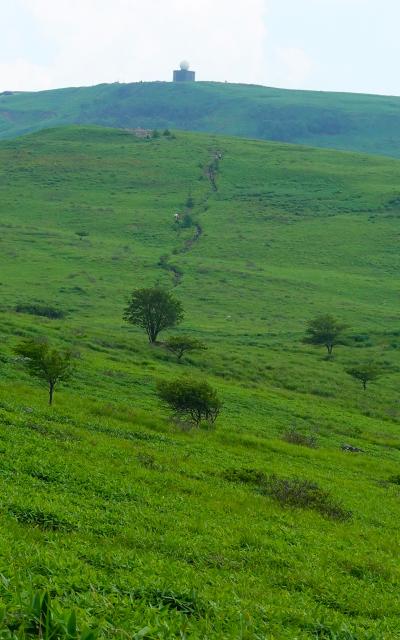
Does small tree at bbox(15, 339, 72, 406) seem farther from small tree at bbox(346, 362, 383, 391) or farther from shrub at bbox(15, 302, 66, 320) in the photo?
shrub at bbox(15, 302, 66, 320)

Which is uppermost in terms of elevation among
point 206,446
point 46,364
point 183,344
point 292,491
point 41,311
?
point 46,364

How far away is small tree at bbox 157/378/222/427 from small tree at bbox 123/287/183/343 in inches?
1114

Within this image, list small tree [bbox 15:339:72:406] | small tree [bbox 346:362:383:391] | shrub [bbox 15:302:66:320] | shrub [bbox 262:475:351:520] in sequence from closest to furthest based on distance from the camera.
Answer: shrub [bbox 262:475:351:520], small tree [bbox 15:339:72:406], small tree [bbox 346:362:383:391], shrub [bbox 15:302:66:320]

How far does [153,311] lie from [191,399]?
30.4 m

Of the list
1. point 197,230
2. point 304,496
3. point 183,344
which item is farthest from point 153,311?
point 197,230

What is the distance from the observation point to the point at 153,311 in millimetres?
61219

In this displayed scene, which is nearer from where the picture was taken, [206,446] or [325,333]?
[206,446]

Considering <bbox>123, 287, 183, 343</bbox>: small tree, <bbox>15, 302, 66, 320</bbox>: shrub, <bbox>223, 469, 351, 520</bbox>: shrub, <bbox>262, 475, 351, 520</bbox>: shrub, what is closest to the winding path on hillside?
<bbox>15, 302, 66, 320</bbox>: shrub

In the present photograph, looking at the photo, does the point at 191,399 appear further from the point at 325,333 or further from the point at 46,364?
the point at 325,333

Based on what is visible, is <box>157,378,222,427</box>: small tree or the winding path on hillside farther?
the winding path on hillside

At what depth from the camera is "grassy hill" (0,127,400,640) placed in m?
10.9

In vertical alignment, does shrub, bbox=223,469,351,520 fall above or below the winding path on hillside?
below

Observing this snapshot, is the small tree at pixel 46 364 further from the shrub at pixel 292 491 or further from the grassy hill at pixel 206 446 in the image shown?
the shrub at pixel 292 491

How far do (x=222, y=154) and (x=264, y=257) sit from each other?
72.1 metres
